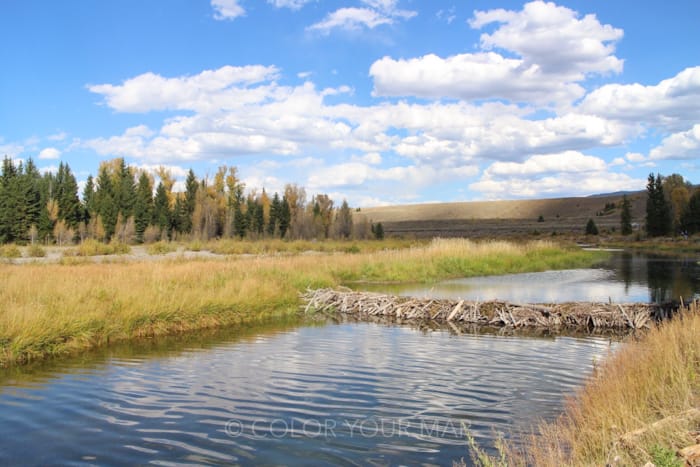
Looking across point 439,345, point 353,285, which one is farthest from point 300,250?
point 439,345

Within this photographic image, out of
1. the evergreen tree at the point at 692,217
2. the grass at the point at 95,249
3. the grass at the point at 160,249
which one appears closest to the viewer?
the grass at the point at 95,249

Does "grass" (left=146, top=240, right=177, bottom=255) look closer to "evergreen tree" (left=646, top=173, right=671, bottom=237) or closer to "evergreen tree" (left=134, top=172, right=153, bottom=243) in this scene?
"evergreen tree" (left=134, top=172, right=153, bottom=243)

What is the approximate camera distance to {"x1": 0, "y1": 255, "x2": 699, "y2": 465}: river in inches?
259

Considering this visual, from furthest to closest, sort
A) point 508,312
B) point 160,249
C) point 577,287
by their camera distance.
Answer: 1. point 160,249
2. point 577,287
3. point 508,312

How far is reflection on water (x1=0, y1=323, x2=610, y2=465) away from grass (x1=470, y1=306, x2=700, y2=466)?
3.15 ft

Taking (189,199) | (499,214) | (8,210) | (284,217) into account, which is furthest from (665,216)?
(499,214)

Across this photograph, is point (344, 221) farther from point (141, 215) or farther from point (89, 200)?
point (89, 200)

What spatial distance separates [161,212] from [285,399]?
64.0 meters

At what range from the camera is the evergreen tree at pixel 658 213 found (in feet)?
235

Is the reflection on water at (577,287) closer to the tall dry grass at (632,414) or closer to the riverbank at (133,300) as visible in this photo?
the riverbank at (133,300)

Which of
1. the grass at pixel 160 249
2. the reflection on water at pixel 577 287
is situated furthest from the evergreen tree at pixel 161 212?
the reflection on water at pixel 577 287

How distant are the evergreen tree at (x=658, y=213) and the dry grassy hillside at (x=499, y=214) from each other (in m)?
34.0

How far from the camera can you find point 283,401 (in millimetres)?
8391

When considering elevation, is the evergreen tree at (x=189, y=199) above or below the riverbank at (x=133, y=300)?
above
